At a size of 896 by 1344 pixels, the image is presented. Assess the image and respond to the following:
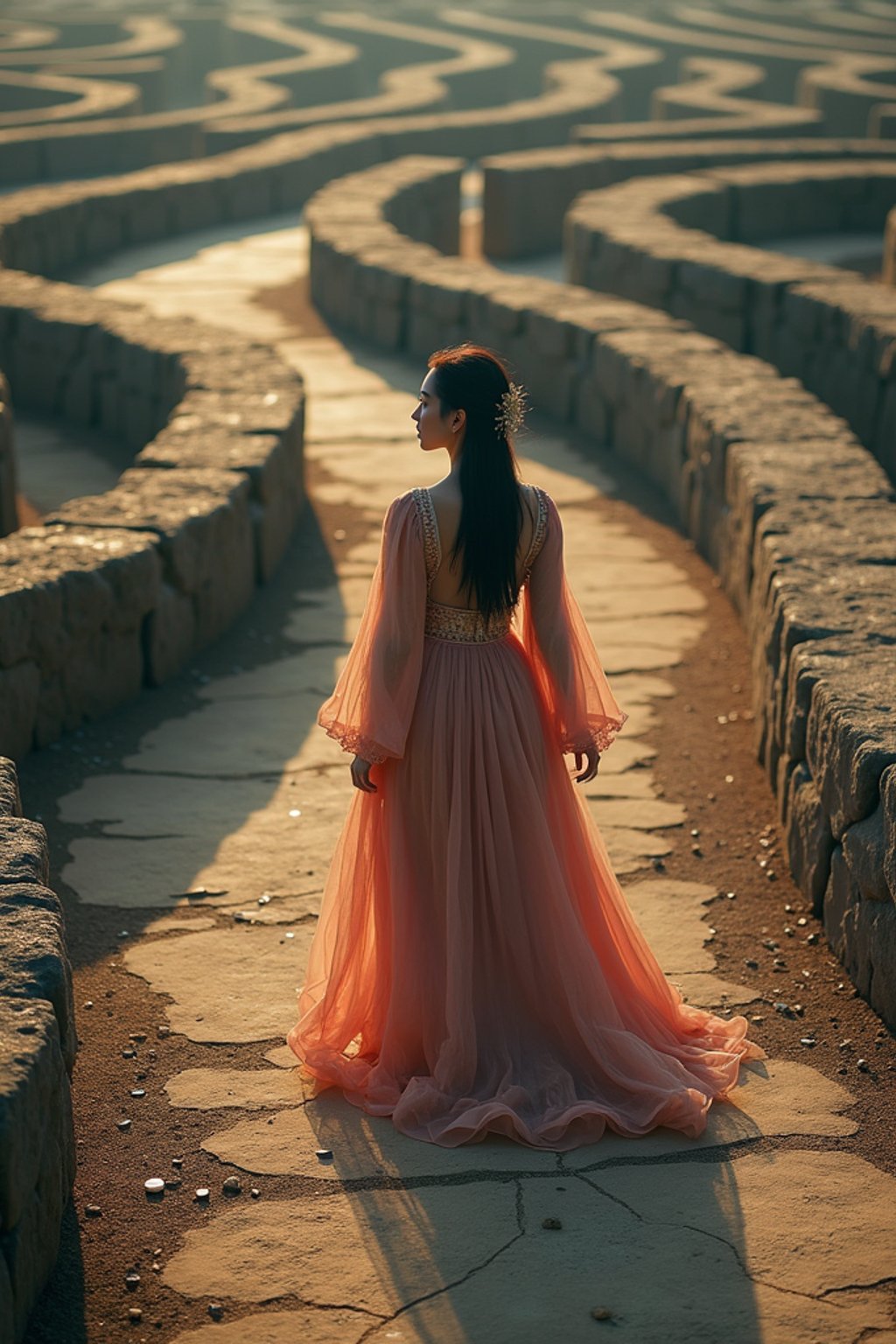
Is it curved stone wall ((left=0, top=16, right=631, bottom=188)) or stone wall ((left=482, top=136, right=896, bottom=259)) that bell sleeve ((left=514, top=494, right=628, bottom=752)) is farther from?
curved stone wall ((left=0, top=16, right=631, bottom=188))

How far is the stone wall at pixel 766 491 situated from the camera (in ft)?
13.7

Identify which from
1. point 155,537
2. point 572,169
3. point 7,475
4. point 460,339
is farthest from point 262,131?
point 155,537

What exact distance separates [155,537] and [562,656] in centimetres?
257

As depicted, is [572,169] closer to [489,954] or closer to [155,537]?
[155,537]

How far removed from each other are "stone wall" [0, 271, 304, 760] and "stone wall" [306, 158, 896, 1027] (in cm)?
174

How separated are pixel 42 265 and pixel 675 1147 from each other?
11.3 metres

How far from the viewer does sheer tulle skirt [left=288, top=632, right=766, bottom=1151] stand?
140 inches

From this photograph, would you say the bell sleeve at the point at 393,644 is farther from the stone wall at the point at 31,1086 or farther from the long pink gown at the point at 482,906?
the stone wall at the point at 31,1086

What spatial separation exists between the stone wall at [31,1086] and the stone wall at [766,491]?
71.9 inches

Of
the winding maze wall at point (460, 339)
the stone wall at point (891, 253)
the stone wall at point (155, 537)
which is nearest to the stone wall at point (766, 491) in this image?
the winding maze wall at point (460, 339)

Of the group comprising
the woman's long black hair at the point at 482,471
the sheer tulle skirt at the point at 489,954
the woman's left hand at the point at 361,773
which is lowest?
the sheer tulle skirt at the point at 489,954

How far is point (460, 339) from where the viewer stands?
33.8 ft

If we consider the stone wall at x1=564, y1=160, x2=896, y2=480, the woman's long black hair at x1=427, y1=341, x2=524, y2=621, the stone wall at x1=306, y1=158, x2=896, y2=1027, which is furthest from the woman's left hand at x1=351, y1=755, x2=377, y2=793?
the stone wall at x1=564, y1=160, x2=896, y2=480

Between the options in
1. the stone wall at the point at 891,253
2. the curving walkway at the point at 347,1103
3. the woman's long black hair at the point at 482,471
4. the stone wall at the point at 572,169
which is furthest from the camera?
the stone wall at the point at 572,169
